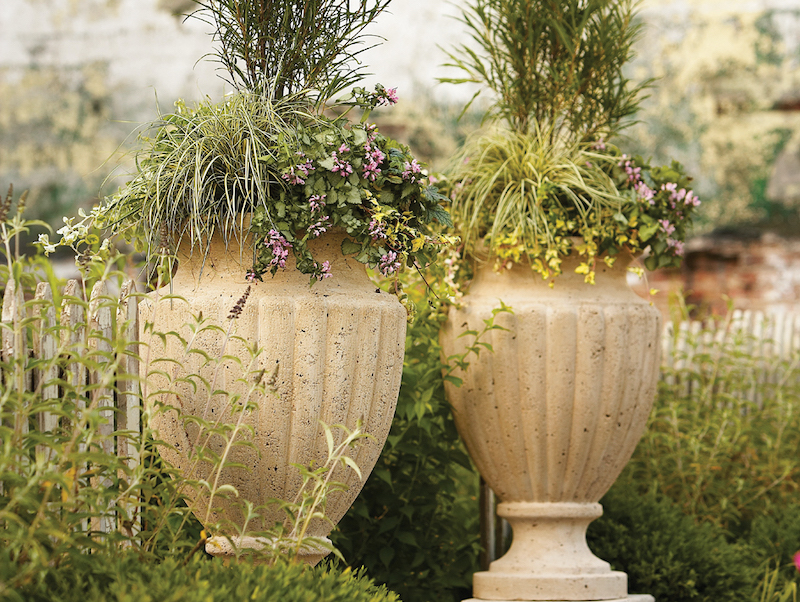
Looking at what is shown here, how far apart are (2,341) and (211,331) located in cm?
41

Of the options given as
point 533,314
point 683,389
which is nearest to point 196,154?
point 533,314

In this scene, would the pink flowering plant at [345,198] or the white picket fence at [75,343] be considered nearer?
the white picket fence at [75,343]

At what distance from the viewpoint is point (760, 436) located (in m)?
3.83

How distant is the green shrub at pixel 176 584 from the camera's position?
3.66 ft

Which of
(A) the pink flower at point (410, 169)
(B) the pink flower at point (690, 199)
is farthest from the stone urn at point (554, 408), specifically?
(A) the pink flower at point (410, 169)

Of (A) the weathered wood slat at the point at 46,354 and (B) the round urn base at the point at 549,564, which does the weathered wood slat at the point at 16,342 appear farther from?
(B) the round urn base at the point at 549,564

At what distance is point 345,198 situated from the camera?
67.4 inches

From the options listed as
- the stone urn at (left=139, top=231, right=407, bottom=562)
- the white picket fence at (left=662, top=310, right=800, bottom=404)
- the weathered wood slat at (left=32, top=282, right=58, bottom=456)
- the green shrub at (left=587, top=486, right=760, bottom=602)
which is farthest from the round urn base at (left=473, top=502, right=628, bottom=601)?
the white picket fence at (left=662, top=310, right=800, bottom=404)

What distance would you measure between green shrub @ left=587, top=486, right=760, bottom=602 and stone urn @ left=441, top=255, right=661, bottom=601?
0.31 metres

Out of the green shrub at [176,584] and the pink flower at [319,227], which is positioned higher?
the pink flower at [319,227]

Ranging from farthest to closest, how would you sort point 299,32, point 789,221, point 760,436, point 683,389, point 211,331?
point 789,221 → point 683,389 → point 760,436 → point 299,32 → point 211,331

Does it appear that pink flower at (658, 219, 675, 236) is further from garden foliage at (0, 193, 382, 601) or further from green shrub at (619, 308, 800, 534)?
garden foliage at (0, 193, 382, 601)

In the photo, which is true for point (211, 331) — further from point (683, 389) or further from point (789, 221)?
point (789, 221)

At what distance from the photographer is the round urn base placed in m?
2.27
